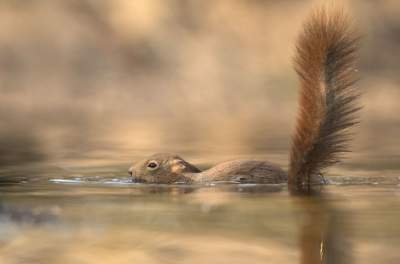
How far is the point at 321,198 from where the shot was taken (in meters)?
10.6

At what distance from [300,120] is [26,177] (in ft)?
12.8

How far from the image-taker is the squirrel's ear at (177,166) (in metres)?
12.9

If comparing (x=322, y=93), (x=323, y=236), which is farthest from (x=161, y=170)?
(x=323, y=236)

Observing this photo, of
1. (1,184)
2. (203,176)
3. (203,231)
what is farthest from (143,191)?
(203,231)

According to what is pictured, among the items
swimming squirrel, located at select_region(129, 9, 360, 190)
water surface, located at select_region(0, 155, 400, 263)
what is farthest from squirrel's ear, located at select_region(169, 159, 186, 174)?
swimming squirrel, located at select_region(129, 9, 360, 190)

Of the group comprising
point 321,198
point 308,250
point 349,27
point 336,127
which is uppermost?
point 349,27

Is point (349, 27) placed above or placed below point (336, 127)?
above

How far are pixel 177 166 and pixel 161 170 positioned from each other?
188 mm

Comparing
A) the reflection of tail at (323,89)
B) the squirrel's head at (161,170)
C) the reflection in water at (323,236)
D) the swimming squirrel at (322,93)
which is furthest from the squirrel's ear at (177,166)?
the reflection in water at (323,236)

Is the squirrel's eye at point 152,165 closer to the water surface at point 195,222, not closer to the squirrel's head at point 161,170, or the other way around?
the squirrel's head at point 161,170

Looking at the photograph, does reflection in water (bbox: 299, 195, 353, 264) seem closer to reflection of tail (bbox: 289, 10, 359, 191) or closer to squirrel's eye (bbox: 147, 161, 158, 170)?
reflection of tail (bbox: 289, 10, 359, 191)

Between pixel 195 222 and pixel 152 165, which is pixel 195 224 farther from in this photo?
pixel 152 165

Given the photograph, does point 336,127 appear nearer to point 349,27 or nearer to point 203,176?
point 349,27

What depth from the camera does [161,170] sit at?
13031 mm
